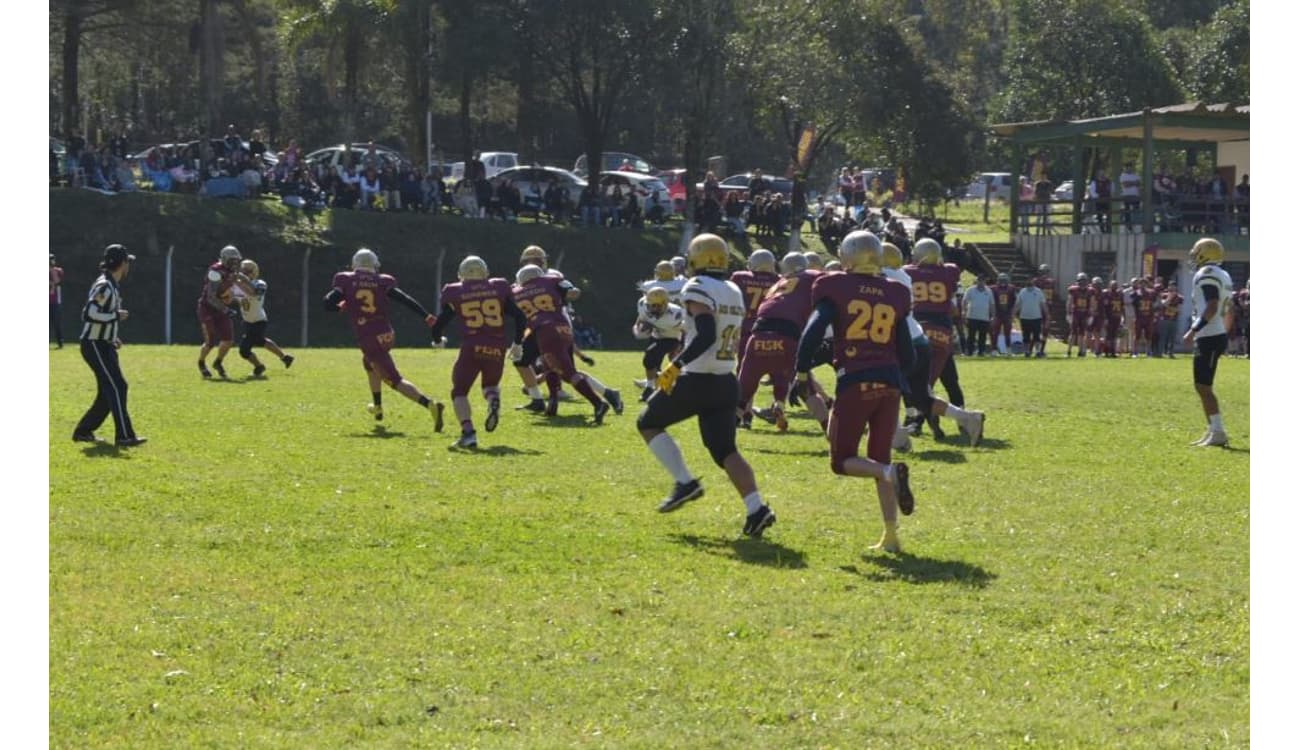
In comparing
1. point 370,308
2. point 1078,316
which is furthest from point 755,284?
point 1078,316

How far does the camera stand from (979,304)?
3816cm

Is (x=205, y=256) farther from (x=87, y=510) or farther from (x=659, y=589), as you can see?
(x=659, y=589)

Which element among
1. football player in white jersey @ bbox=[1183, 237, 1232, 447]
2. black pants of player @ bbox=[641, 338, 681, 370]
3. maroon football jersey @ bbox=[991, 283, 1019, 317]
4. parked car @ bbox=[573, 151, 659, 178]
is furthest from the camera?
parked car @ bbox=[573, 151, 659, 178]

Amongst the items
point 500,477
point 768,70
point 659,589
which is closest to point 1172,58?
point 768,70

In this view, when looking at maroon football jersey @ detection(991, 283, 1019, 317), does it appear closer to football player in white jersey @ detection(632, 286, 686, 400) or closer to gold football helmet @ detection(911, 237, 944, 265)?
football player in white jersey @ detection(632, 286, 686, 400)

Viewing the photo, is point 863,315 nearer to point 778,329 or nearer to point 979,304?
point 778,329

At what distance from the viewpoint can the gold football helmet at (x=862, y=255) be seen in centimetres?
1112

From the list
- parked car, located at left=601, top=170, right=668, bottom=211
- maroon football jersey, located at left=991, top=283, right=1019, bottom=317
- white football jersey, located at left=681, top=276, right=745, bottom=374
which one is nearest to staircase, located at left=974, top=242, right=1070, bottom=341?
maroon football jersey, located at left=991, top=283, right=1019, bottom=317

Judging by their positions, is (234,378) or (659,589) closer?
(659,589)

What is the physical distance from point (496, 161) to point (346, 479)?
47.9 meters

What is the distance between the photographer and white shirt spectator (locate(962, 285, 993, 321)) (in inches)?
1502

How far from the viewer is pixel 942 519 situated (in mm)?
12492

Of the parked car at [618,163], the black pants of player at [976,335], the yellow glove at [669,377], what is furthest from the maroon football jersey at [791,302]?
the parked car at [618,163]

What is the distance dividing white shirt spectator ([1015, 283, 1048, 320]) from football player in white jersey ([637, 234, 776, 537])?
28555 millimetres
